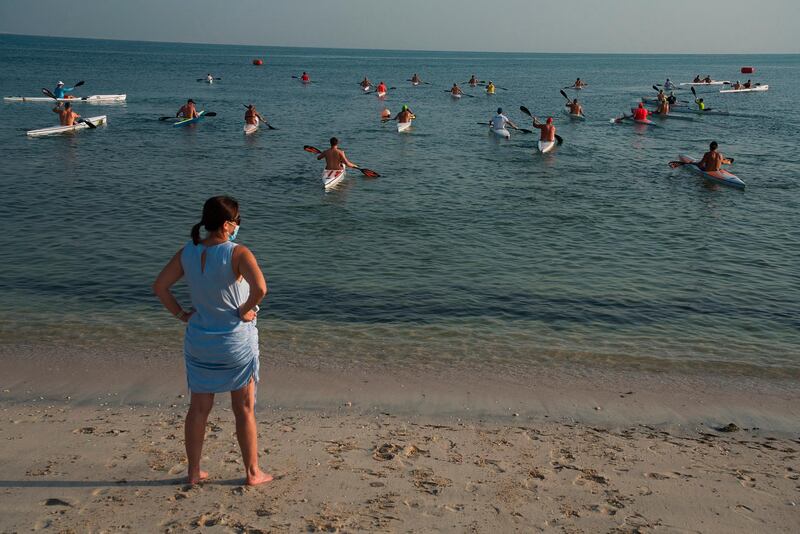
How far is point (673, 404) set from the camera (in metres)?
8.74

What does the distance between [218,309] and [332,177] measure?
1700cm

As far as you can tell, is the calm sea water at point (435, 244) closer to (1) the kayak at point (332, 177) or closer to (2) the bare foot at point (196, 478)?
(1) the kayak at point (332, 177)

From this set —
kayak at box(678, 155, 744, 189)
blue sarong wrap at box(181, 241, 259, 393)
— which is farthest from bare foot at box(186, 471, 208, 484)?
kayak at box(678, 155, 744, 189)

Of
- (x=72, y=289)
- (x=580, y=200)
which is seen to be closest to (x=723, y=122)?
(x=580, y=200)

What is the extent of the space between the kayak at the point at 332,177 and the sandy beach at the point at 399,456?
42.0 ft

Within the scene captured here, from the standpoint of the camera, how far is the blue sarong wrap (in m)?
5.20

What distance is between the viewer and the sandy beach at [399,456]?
548 centimetres

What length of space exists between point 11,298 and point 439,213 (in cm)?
1036

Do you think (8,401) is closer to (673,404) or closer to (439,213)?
(673,404)

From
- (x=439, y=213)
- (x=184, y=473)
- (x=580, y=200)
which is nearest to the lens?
(x=184, y=473)

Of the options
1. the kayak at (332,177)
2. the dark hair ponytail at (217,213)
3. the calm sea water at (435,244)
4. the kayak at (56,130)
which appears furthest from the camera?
the kayak at (56,130)

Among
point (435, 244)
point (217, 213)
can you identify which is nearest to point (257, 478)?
point (217, 213)

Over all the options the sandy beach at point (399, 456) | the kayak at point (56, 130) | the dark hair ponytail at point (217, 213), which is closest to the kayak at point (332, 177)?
the sandy beach at point (399, 456)

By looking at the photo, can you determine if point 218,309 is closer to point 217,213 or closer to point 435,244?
point 217,213
